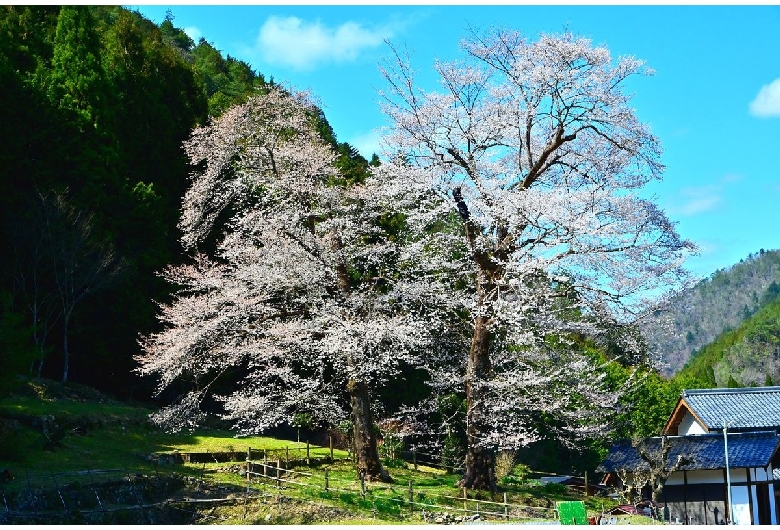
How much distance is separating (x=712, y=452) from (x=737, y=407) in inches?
188

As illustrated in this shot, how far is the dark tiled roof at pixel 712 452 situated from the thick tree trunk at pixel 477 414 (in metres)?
4.64

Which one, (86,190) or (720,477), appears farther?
(86,190)

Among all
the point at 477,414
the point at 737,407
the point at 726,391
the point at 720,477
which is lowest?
the point at 720,477

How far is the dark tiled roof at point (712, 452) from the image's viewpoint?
17.8m

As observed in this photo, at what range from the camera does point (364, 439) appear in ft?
49.2

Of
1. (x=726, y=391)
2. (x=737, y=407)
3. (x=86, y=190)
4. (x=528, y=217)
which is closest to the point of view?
(x=528, y=217)

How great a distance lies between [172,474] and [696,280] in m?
10.1

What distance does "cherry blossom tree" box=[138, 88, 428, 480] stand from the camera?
14914mm

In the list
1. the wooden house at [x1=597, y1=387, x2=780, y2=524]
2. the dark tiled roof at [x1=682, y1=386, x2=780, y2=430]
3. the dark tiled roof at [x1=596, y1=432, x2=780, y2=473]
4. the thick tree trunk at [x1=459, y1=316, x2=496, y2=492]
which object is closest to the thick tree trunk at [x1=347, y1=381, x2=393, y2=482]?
the thick tree trunk at [x1=459, y1=316, x2=496, y2=492]

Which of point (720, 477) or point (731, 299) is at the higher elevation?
point (731, 299)

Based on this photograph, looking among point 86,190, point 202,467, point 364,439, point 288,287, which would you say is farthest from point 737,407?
point 86,190

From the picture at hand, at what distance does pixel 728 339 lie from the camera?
64938 mm

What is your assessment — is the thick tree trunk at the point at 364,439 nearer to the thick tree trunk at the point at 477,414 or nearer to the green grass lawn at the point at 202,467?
the green grass lawn at the point at 202,467

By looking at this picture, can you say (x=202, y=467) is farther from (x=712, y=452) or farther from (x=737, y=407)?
(x=737, y=407)
